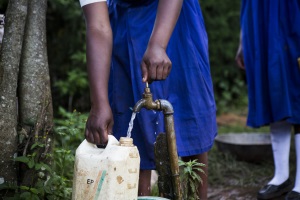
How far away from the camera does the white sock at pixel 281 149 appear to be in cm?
388

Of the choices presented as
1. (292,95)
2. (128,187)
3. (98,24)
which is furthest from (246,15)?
(128,187)

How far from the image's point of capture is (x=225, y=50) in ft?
24.3

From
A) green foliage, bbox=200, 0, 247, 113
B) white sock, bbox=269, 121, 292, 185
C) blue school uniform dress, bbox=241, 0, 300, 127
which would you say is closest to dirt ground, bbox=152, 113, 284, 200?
white sock, bbox=269, 121, 292, 185

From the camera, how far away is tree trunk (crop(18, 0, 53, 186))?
8.70ft

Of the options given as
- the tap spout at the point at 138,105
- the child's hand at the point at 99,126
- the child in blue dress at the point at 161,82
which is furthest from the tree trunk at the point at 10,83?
the tap spout at the point at 138,105

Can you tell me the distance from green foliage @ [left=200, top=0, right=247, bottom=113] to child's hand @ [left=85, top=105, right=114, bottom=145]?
5.05 metres

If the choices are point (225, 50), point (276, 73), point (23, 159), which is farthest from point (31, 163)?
point (225, 50)

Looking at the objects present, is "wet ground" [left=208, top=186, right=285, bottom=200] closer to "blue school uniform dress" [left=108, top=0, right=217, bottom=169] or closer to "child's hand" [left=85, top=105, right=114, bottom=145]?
"blue school uniform dress" [left=108, top=0, right=217, bottom=169]

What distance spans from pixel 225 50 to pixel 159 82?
16.0 feet

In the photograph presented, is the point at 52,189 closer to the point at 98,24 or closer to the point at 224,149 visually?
the point at 98,24

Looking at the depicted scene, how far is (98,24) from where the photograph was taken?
228 cm

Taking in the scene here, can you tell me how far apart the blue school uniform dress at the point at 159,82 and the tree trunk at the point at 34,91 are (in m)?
0.30

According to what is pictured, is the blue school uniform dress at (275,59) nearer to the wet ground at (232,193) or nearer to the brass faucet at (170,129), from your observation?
the wet ground at (232,193)

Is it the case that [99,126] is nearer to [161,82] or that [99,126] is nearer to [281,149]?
[161,82]
